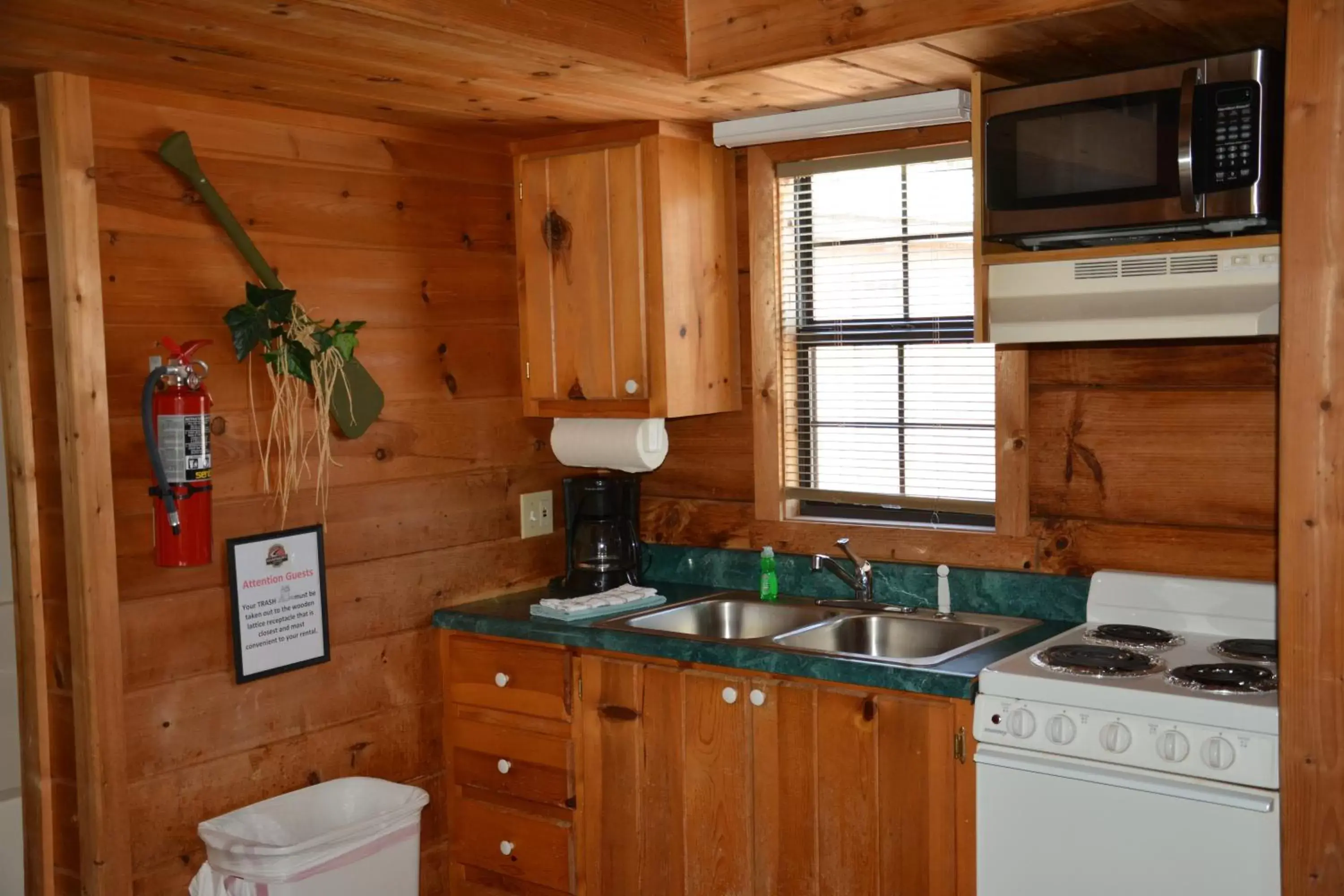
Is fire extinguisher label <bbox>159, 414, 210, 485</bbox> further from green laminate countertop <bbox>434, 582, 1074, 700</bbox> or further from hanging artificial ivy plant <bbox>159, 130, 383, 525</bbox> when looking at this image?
green laminate countertop <bbox>434, 582, 1074, 700</bbox>

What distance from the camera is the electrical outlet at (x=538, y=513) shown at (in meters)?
3.55

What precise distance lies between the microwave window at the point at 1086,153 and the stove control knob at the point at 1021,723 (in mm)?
942

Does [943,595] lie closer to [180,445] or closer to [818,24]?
[818,24]

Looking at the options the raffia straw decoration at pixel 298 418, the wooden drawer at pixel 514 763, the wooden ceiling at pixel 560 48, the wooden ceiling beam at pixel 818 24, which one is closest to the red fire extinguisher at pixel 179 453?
the raffia straw decoration at pixel 298 418

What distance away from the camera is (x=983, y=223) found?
8.61 ft

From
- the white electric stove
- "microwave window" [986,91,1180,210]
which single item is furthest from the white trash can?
"microwave window" [986,91,1180,210]

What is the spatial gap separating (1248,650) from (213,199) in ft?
7.38

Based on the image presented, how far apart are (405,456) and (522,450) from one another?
41 cm

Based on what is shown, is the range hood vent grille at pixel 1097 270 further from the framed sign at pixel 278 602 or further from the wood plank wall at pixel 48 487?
the wood plank wall at pixel 48 487

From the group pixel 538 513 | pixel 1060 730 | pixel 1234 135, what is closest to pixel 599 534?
pixel 538 513

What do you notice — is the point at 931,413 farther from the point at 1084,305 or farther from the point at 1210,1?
the point at 1210,1

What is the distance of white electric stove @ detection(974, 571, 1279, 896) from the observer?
219cm

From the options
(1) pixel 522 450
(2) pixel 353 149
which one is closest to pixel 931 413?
(1) pixel 522 450

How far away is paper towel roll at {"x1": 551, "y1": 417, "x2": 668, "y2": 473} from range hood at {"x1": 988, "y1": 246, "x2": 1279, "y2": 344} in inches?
37.7
